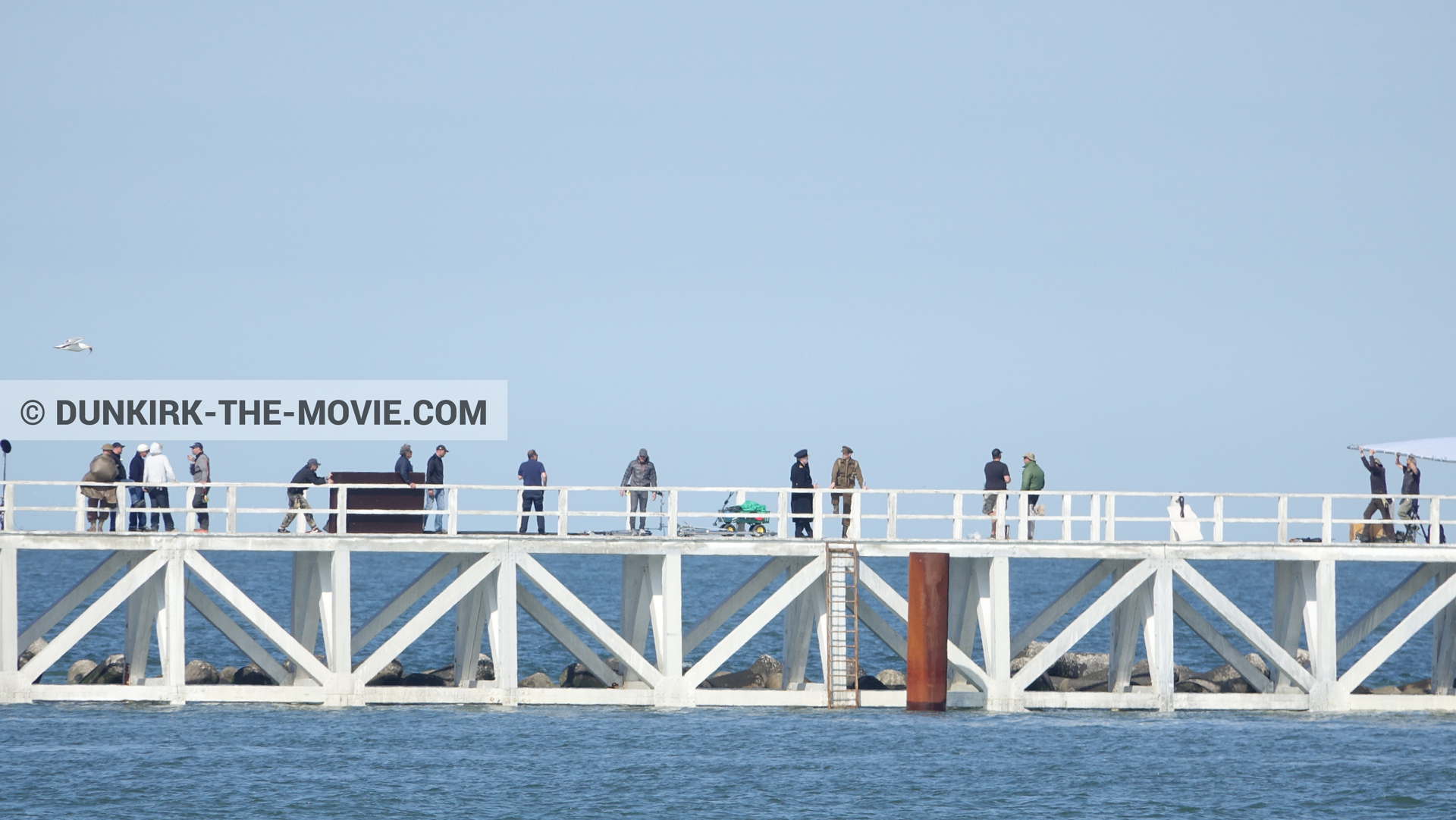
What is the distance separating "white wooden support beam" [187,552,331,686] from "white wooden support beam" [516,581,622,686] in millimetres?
3671

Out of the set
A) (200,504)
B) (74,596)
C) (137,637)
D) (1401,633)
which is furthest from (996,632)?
(74,596)

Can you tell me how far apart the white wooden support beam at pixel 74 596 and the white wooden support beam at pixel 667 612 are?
29.1ft

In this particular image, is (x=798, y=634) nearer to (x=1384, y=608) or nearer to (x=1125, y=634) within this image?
(x=1125, y=634)

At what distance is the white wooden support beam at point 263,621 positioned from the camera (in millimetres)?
29016

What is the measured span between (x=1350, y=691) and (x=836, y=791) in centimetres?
1044

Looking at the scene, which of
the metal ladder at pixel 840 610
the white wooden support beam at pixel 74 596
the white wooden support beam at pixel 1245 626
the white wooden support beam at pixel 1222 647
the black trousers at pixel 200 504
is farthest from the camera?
the white wooden support beam at pixel 1222 647

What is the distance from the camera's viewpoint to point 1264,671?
108ft

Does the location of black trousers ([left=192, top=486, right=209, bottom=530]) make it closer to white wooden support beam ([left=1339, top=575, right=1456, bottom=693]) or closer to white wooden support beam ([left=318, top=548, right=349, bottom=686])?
white wooden support beam ([left=318, top=548, right=349, bottom=686])

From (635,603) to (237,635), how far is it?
275 inches

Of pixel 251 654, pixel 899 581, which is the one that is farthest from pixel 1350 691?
pixel 899 581

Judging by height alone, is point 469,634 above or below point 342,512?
below

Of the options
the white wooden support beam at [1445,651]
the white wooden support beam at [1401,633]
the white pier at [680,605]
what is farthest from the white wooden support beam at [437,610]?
the white wooden support beam at [1445,651]

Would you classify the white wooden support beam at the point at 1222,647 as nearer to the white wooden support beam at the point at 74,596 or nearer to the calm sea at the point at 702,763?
the calm sea at the point at 702,763

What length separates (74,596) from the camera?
30516 millimetres
